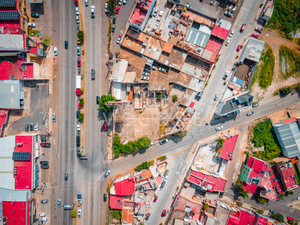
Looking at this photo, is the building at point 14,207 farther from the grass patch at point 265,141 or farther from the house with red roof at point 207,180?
the grass patch at point 265,141

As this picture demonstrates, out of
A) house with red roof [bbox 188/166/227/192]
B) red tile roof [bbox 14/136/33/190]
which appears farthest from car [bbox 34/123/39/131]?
house with red roof [bbox 188/166/227/192]

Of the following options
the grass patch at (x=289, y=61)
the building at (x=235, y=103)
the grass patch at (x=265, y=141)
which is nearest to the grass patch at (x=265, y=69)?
the grass patch at (x=289, y=61)

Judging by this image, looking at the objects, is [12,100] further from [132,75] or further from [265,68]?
[265,68]

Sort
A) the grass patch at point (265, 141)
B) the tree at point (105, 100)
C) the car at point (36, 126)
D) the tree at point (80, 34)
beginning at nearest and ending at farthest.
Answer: the tree at point (105, 100), the tree at point (80, 34), the car at point (36, 126), the grass patch at point (265, 141)

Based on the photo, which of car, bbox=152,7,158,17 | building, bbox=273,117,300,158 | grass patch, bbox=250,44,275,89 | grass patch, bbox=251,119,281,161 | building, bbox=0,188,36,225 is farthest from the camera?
grass patch, bbox=251,119,281,161

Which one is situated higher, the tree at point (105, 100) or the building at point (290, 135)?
the building at point (290, 135)

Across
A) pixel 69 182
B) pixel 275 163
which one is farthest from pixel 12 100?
pixel 275 163

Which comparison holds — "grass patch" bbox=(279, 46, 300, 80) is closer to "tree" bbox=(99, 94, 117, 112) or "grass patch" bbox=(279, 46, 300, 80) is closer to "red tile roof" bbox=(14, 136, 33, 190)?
"tree" bbox=(99, 94, 117, 112)
